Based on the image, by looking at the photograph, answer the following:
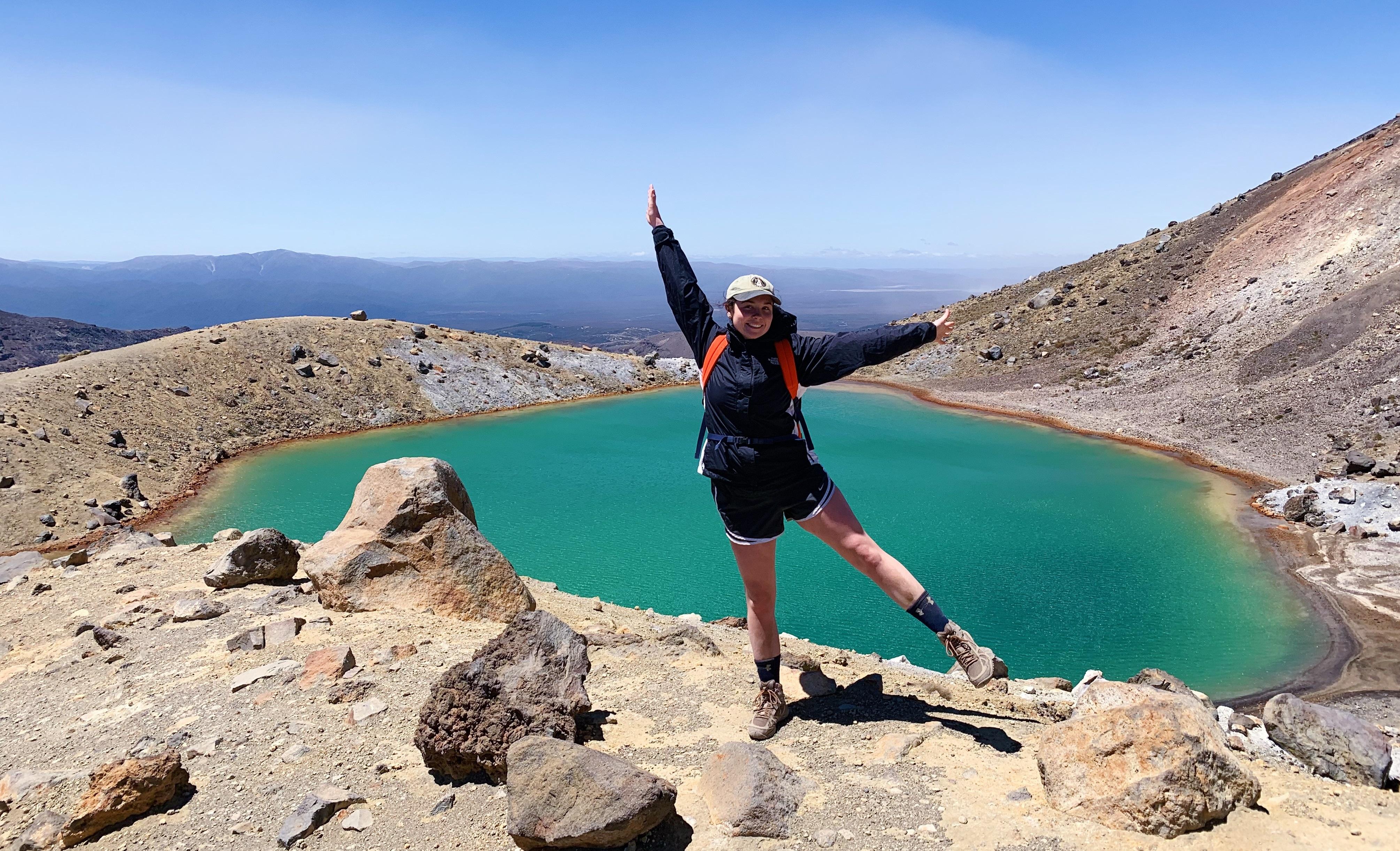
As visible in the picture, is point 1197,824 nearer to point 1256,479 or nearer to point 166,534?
point 166,534

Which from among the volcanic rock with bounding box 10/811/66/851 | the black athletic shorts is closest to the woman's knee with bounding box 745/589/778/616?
the black athletic shorts

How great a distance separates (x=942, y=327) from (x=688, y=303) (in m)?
1.64

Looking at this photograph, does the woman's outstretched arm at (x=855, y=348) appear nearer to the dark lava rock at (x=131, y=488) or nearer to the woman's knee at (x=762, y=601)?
the woman's knee at (x=762, y=601)

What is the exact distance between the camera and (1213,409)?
28.2 m

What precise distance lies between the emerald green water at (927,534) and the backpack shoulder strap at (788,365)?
8.31 m

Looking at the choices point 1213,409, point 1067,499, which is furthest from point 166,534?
point 1213,409

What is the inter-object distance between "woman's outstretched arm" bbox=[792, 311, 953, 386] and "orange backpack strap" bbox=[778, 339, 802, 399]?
0.06 m

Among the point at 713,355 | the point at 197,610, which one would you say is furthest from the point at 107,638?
the point at 713,355

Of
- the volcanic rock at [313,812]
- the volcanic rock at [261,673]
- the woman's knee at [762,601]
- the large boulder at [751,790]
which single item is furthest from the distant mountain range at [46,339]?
the large boulder at [751,790]

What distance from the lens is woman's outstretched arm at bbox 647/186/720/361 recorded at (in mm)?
5090

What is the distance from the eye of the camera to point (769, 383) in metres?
4.59

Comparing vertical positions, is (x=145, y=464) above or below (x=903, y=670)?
below

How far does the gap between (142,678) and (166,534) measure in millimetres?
9231

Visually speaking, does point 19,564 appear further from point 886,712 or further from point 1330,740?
point 1330,740
